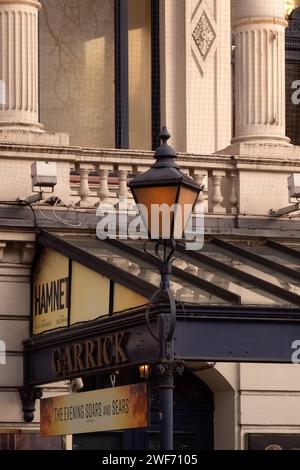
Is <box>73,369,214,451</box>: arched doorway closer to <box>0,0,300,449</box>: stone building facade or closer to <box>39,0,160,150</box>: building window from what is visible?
<box>0,0,300,449</box>: stone building facade

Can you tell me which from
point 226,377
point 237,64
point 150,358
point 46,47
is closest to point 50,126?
point 46,47

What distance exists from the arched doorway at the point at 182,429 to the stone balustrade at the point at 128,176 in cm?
241

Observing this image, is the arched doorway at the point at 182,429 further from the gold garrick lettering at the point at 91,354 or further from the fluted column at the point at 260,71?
the fluted column at the point at 260,71

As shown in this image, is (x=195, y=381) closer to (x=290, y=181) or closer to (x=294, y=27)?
(x=290, y=181)

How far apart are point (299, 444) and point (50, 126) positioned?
6.29 meters

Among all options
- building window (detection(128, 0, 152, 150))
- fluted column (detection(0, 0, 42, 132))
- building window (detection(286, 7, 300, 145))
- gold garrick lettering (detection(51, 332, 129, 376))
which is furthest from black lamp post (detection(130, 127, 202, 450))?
building window (detection(286, 7, 300, 145))

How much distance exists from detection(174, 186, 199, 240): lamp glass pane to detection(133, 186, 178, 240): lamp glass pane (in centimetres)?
6

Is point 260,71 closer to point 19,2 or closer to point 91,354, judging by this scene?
point 19,2

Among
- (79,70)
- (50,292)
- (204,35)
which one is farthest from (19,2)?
(50,292)

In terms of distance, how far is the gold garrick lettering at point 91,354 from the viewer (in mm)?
23297

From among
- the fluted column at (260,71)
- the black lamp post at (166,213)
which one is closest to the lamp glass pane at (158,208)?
the black lamp post at (166,213)

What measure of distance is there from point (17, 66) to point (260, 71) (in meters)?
3.64

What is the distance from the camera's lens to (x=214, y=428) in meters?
27.8

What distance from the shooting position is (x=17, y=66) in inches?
1079
